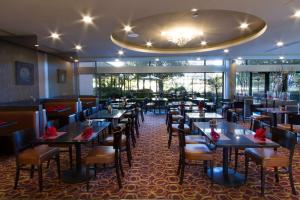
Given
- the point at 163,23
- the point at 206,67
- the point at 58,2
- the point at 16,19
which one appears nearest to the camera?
the point at 58,2

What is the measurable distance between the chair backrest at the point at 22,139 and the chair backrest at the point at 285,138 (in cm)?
364

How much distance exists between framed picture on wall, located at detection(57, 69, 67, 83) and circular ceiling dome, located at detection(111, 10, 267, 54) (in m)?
3.05

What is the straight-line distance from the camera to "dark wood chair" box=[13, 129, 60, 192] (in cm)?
331

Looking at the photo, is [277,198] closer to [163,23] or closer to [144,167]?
[144,167]

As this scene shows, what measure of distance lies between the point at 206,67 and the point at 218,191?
10.1 meters

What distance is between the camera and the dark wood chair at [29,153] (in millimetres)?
3311

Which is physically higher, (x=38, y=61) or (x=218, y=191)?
(x=38, y=61)

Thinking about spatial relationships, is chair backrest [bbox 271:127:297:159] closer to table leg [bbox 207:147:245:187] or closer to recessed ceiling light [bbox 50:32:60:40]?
table leg [bbox 207:147:245:187]

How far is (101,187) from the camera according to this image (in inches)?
135

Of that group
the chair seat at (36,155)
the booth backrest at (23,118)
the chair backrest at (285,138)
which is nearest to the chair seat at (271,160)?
the chair backrest at (285,138)

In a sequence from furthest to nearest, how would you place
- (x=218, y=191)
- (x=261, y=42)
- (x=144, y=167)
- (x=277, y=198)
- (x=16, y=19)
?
(x=261, y=42) → (x=16, y=19) → (x=144, y=167) → (x=218, y=191) → (x=277, y=198)

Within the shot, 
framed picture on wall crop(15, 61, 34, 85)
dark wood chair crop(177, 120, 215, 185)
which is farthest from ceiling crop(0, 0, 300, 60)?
dark wood chair crop(177, 120, 215, 185)

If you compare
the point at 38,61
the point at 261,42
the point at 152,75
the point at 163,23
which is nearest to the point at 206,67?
the point at 152,75

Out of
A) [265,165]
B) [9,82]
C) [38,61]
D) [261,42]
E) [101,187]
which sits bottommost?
[101,187]
